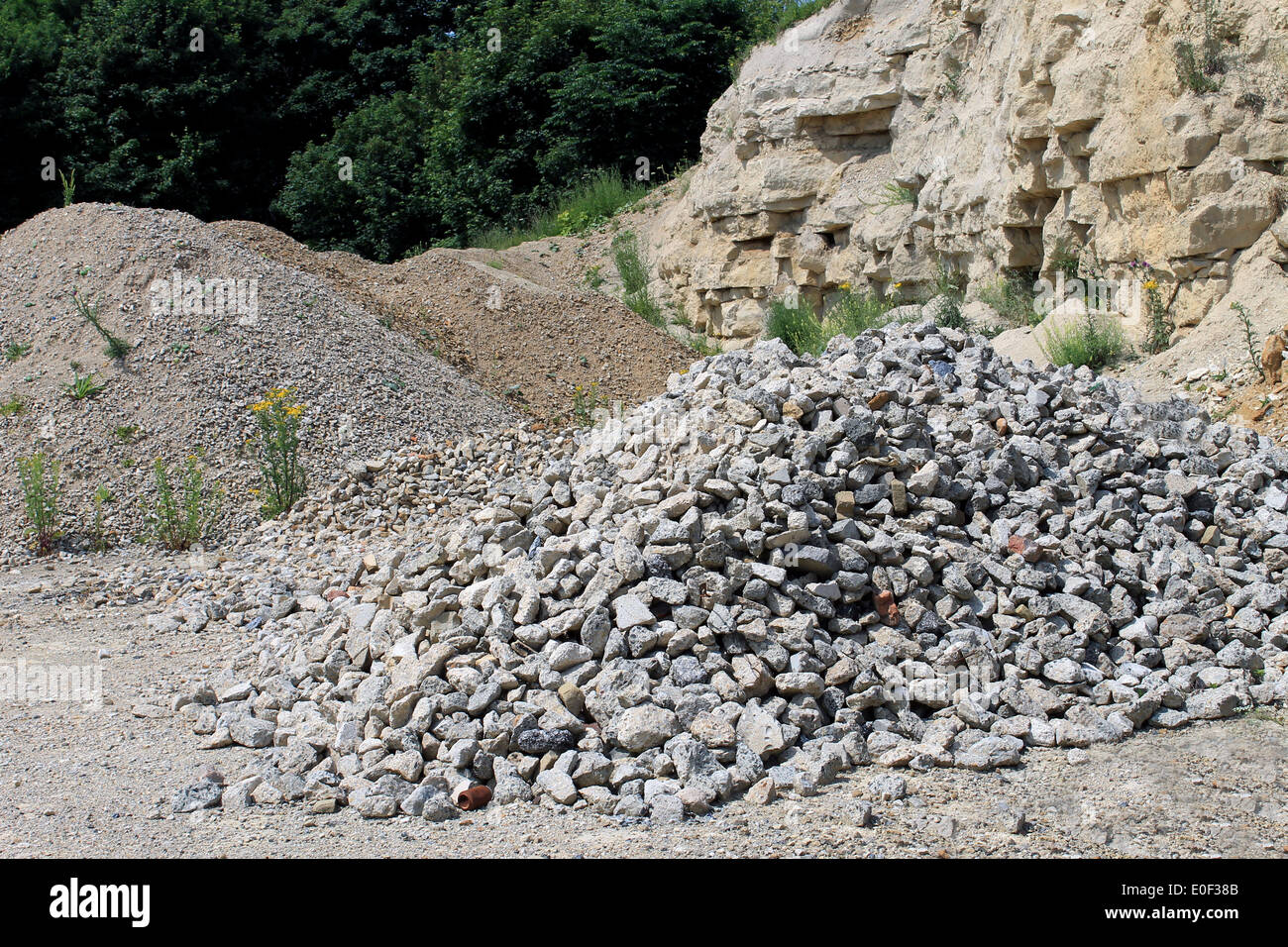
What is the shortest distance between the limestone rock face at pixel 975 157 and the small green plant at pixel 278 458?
6348mm

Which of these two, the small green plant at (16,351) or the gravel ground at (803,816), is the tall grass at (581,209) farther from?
the gravel ground at (803,816)

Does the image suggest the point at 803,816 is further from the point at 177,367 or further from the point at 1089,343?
the point at 177,367

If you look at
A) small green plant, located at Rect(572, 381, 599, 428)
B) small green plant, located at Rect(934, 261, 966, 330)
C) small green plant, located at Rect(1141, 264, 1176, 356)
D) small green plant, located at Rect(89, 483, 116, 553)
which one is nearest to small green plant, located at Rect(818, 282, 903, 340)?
small green plant, located at Rect(934, 261, 966, 330)

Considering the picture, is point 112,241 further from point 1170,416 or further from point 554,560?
point 1170,416

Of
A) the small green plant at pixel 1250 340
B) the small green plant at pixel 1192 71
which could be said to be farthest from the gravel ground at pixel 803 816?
the small green plant at pixel 1192 71

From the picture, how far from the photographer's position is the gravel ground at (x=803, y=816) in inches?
124

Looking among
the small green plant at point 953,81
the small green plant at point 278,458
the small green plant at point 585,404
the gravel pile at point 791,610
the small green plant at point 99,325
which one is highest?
the small green plant at point 953,81

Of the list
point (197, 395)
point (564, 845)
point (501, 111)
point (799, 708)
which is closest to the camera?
point (564, 845)

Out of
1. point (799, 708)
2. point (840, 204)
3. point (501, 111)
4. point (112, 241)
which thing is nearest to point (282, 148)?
point (501, 111)

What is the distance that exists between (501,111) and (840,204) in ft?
26.3

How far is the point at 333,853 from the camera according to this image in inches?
127

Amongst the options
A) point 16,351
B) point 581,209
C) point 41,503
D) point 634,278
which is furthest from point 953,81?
point 16,351

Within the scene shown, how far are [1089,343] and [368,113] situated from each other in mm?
15357

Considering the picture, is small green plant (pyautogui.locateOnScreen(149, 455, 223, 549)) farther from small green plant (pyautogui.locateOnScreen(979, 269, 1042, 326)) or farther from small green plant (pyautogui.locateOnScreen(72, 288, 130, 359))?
small green plant (pyautogui.locateOnScreen(979, 269, 1042, 326))
